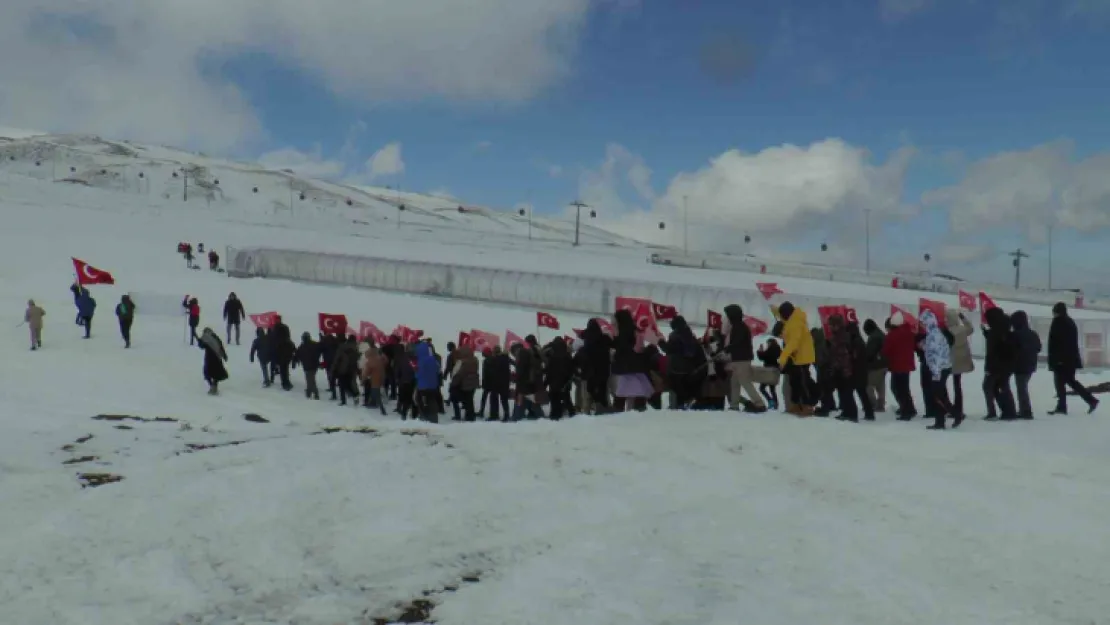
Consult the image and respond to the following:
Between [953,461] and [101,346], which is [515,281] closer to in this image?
[101,346]

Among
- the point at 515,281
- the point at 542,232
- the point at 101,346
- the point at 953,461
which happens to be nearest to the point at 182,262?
the point at 515,281

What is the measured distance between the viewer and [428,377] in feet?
51.7

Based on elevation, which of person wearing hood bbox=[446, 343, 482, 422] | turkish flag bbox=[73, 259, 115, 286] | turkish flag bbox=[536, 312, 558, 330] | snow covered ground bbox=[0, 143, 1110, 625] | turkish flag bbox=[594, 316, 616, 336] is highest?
turkish flag bbox=[73, 259, 115, 286]

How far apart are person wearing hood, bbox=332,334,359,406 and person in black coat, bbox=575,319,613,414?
703 cm

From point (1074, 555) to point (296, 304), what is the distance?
109 feet

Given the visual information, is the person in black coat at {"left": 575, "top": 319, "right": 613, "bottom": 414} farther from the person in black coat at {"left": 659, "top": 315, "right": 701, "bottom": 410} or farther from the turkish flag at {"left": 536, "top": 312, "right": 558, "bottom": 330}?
the turkish flag at {"left": 536, "top": 312, "right": 558, "bottom": 330}

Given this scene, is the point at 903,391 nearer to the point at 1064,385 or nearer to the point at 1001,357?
the point at 1001,357

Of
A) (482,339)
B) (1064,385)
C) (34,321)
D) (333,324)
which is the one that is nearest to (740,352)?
(1064,385)

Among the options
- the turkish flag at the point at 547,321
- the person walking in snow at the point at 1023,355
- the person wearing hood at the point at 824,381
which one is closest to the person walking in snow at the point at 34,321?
the turkish flag at the point at 547,321

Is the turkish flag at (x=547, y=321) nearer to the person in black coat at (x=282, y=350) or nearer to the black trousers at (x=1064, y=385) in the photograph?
the person in black coat at (x=282, y=350)

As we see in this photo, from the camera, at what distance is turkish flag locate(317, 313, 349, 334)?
20.8 meters

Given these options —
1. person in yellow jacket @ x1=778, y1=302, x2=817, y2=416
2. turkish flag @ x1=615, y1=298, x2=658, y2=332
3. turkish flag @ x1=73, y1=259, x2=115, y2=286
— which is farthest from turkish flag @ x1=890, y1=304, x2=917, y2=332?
turkish flag @ x1=73, y1=259, x2=115, y2=286

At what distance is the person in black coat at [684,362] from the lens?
12.2 metres

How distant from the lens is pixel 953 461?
28.9 ft
